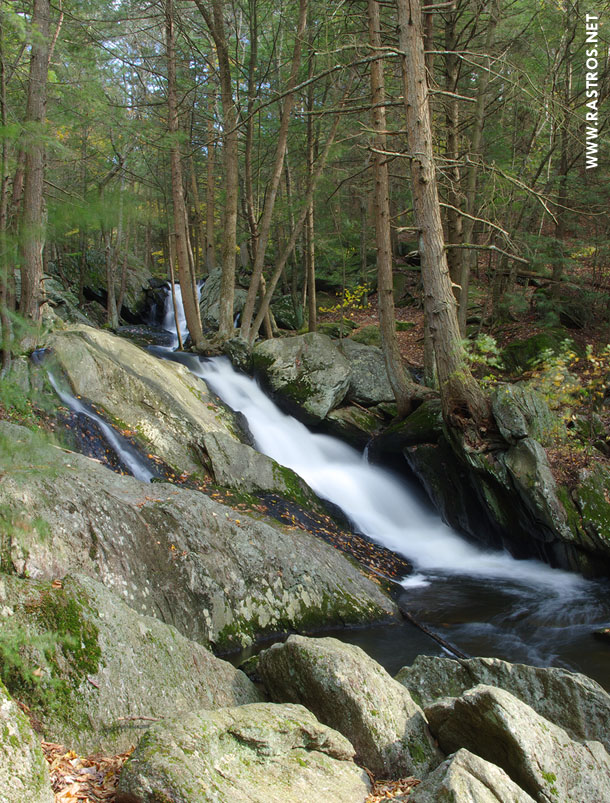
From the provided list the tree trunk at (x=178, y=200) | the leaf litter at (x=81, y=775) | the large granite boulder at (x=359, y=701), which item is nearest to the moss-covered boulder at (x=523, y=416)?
the large granite boulder at (x=359, y=701)

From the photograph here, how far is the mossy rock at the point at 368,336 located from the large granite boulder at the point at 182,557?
1064 cm

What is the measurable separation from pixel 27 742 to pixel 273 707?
1446 millimetres

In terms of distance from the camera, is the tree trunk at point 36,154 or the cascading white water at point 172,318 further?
the cascading white water at point 172,318

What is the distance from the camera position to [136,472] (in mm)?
7676

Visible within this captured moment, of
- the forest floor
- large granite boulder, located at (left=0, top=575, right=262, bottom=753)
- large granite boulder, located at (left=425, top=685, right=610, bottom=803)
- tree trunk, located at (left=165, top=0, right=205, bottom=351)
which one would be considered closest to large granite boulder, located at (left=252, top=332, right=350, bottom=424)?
tree trunk, located at (left=165, top=0, right=205, bottom=351)

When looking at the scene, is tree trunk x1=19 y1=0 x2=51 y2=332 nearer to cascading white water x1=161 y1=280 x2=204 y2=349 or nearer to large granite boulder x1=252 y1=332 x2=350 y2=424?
large granite boulder x1=252 y1=332 x2=350 y2=424

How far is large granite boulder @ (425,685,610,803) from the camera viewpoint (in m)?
3.04

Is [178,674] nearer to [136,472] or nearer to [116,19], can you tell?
[136,472]

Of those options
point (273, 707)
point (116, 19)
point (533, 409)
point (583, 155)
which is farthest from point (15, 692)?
point (583, 155)

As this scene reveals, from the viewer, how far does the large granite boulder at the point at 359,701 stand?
138 inches

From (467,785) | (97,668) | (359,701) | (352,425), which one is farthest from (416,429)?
(467,785)

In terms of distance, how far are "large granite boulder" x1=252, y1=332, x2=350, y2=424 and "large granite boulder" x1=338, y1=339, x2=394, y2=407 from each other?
41cm

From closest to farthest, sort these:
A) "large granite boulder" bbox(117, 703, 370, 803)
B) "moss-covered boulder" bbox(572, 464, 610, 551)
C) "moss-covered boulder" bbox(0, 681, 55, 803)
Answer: "moss-covered boulder" bbox(0, 681, 55, 803) → "large granite boulder" bbox(117, 703, 370, 803) → "moss-covered boulder" bbox(572, 464, 610, 551)

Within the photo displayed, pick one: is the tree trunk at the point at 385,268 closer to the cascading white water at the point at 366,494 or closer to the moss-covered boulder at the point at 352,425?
the moss-covered boulder at the point at 352,425
